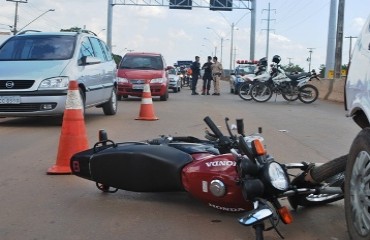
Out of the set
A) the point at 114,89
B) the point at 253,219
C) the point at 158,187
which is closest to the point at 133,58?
the point at 114,89

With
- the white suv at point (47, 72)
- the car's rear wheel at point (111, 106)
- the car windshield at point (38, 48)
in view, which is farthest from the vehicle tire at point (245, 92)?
the car windshield at point (38, 48)

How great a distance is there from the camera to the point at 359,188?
338cm

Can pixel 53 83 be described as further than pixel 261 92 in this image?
No

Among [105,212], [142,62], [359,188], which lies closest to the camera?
[359,188]

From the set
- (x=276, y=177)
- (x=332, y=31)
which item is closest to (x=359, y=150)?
(x=276, y=177)

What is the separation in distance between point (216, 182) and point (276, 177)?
0.48 metres

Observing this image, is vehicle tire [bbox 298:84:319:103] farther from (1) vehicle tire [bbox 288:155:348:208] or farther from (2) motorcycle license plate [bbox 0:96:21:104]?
(1) vehicle tire [bbox 288:155:348:208]

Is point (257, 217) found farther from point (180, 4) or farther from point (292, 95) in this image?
point (180, 4)

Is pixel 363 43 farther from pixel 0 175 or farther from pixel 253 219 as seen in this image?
pixel 0 175

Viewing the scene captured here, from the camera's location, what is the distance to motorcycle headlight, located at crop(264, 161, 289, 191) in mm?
3750

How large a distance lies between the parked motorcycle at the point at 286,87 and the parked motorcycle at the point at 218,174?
46.9 feet

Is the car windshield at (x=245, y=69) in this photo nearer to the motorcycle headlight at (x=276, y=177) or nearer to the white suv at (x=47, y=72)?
the white suv at (x=47, y=72)

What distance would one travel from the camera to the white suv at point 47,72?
31.0 feet

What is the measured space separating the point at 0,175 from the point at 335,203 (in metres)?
3.50
